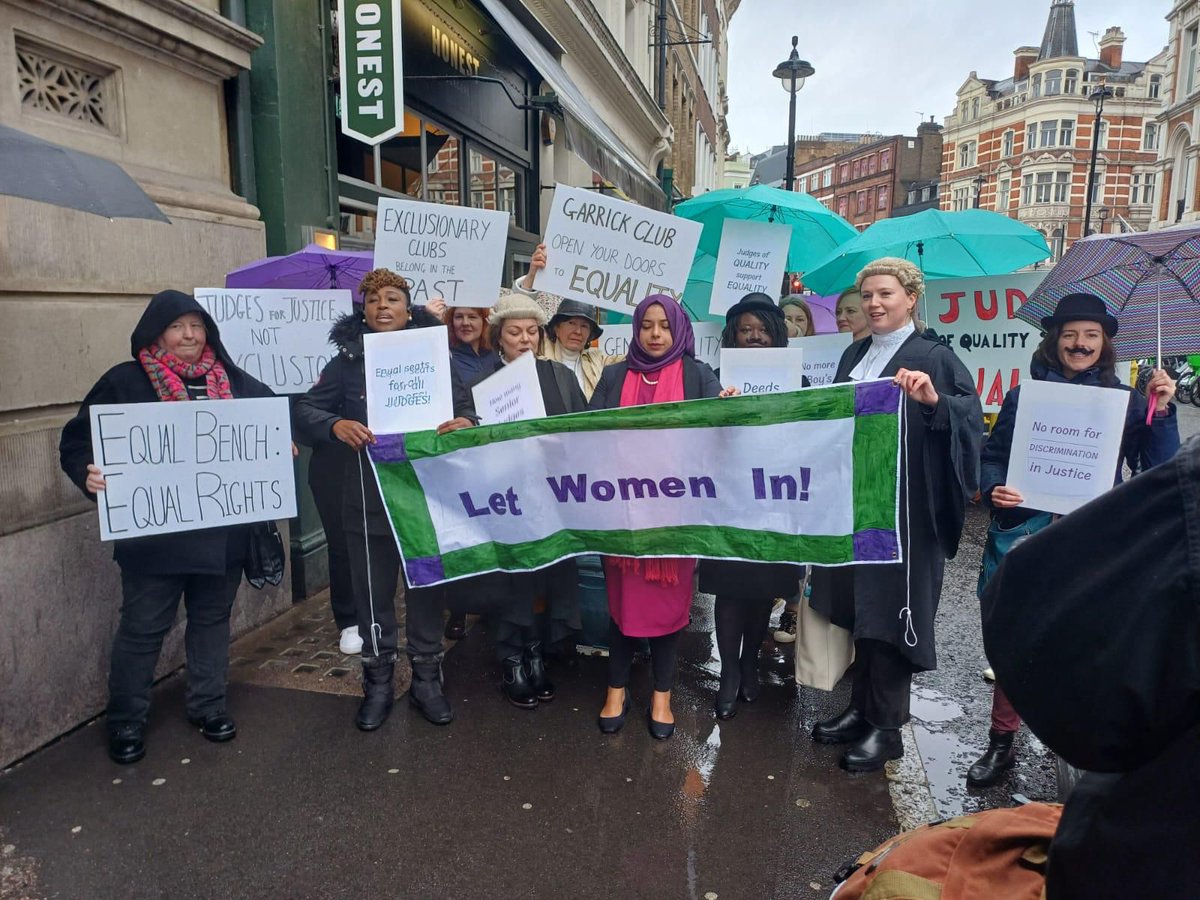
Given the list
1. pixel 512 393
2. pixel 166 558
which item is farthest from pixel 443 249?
pixel 166 558

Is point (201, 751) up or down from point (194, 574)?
down

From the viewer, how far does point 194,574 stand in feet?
11.4

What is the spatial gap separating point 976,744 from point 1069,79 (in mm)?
81149

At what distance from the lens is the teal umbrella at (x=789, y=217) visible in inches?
266

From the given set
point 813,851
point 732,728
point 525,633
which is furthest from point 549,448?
point 813,851

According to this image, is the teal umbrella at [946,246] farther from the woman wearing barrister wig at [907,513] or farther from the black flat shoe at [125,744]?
the black flat shoe at [125,744]

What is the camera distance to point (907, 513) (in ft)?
10.8

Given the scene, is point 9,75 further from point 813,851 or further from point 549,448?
point 813,851

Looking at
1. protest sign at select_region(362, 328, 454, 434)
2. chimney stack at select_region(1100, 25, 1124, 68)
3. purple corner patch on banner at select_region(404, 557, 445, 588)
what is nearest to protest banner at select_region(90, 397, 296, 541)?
protest sign at select_region(362, 328, 454, 434)

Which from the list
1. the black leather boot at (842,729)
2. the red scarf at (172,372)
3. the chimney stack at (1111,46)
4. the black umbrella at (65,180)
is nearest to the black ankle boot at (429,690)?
the red scarf at (172,372)

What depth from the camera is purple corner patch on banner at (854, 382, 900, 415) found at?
10.4ft

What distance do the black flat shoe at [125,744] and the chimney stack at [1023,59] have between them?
88.6 metres

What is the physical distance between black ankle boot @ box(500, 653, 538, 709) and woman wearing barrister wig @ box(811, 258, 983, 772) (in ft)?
4.71

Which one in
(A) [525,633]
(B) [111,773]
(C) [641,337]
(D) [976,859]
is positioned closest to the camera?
(D) [976,859]
